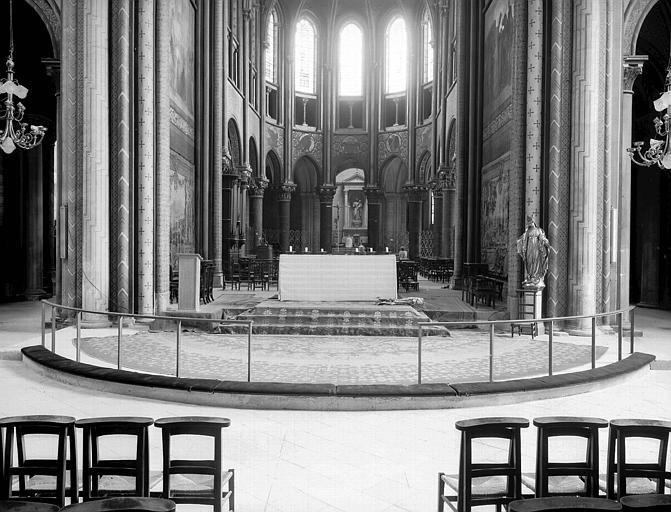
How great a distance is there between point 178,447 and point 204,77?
16.3m

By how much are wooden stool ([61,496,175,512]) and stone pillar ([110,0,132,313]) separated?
10.5 m

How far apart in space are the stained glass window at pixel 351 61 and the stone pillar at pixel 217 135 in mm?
14459

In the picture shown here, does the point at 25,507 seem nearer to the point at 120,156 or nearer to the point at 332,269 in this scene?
the point at 120,156

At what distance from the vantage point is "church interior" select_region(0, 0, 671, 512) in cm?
620

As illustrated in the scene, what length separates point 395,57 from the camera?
114 feet

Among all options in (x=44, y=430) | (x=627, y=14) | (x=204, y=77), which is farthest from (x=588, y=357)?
(x=204, y=77)

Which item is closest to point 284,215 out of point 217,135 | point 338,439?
point 217,135

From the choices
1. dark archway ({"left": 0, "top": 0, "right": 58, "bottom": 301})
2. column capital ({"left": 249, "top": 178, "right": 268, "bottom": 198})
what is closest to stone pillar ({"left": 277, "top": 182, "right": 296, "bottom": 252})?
column capital ({"left": 249, "top": 178, "right": 268, "bottom": 198})

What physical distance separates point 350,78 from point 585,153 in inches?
993

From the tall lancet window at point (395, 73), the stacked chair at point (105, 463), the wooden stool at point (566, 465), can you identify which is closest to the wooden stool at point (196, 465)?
the stacked chair at point (105, 463)

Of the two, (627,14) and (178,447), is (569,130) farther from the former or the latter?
(178,447)

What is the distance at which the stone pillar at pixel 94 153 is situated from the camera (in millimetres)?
12492

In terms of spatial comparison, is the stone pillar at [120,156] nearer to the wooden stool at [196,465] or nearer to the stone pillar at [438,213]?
the wooden stool at [196,465]

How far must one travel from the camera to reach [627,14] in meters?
12.6
